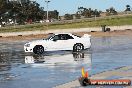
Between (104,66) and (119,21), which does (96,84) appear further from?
(119,21)

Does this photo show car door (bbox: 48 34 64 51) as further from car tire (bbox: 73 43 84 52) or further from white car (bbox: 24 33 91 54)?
car tire (bbox: 73 43 84 52)

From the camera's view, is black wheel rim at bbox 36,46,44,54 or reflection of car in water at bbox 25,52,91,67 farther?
black wheel rim at bbox 36,46,44,54

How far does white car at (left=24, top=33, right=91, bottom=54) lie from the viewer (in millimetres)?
28469

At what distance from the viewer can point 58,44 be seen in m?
28.9

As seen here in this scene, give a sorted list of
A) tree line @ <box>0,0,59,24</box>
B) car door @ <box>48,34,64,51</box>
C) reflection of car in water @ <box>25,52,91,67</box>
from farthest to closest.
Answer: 1. tree line @ <box>0,0,59,24</box>
2. car door @ <box>48,34,64,51</box>
3. reflection of car in water @ <box>25,52,91,67</box>

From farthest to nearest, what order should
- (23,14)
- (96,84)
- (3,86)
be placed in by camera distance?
(23,14) < (3,86) < (96,84)

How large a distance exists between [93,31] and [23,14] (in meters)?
68.9

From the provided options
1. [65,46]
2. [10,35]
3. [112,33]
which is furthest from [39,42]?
[10,35]

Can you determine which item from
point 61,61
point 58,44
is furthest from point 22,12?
point 61,61

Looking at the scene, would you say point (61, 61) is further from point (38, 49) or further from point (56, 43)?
point (56, 43)

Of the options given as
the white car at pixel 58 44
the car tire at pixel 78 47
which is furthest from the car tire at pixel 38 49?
the car tire at pixel 78 47

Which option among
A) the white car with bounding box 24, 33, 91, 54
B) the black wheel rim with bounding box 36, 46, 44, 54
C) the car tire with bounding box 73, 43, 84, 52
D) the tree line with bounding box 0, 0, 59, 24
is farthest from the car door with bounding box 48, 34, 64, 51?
the tree line with bounding box 0, 0, 59, 24

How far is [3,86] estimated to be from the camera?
14438 millimetres

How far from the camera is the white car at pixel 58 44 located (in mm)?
28469
